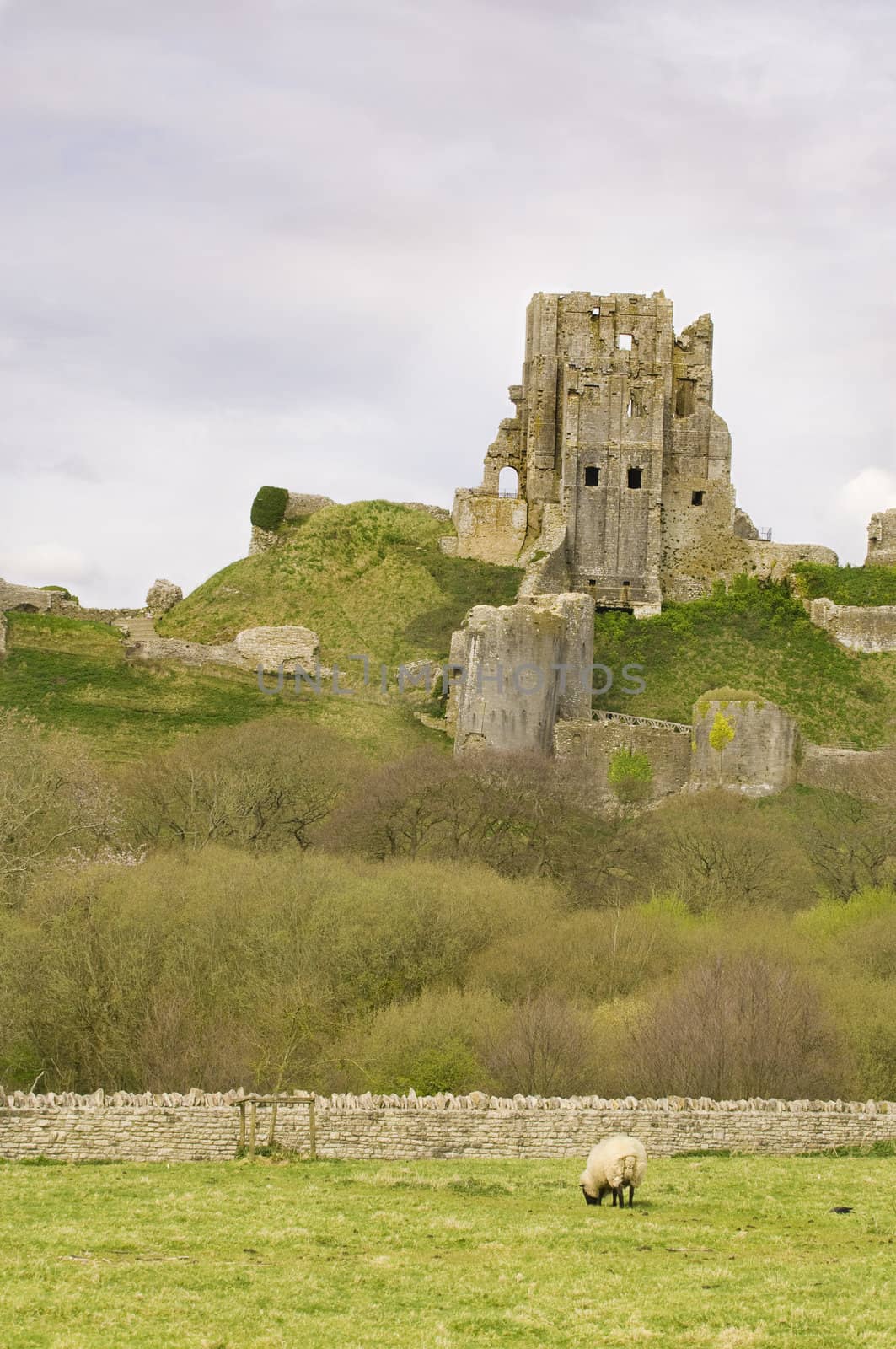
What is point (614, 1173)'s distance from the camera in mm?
19016

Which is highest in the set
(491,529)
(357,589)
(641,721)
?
(491,529)

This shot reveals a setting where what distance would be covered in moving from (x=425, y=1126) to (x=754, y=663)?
139ft

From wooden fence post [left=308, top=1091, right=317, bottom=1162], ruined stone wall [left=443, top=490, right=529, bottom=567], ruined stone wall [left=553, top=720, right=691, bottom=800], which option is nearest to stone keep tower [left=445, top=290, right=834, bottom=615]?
ruined stone wall [left=443, top=490, right=529, bottom=567]

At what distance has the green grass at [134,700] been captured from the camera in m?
55.0

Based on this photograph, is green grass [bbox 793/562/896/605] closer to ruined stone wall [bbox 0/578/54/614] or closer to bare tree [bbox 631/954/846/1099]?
ruined stone wall [bbox 0/578/54/614]

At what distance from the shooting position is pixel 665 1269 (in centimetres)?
1581

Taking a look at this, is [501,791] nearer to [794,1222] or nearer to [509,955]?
[509,955]

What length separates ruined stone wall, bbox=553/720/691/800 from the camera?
5441 centimetres

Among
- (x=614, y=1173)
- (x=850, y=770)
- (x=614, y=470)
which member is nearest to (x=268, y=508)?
(x=614, y=470)

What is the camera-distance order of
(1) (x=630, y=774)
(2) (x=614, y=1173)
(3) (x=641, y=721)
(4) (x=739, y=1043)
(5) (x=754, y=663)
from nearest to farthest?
1. (2) (x=614, y=1173)
2. (4) (x=739, y=1043)
3. (1) (x=630, y=774)
4. (3) (x=641, y=721)
5. (5) (x=754, y=663)

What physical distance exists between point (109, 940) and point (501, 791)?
1823cm

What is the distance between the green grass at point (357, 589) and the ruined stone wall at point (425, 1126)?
39467mm

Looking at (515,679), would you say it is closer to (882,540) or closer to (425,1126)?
(882,540)

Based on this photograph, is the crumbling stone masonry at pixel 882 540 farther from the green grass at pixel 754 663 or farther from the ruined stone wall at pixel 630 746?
the ruined stone wall at pixel 630 746
